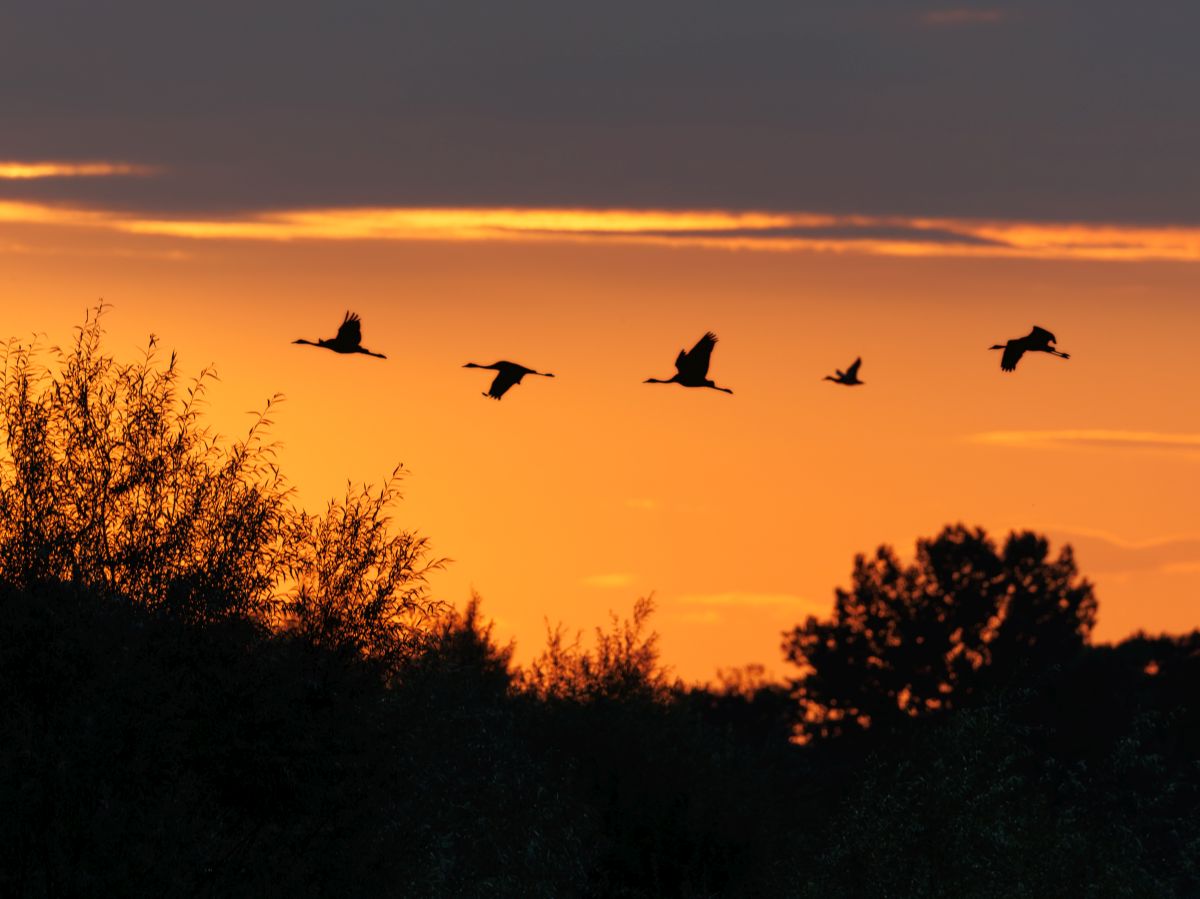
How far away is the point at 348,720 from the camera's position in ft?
155

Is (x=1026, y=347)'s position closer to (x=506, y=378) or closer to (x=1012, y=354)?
(x=1012, y=354)

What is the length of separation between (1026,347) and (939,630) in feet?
284

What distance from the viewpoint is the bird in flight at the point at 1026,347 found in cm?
4294

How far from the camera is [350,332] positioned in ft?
140

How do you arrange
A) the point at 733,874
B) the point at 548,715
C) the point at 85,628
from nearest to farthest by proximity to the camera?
the point at 85,628
the point at 733,874
the point at 548,715

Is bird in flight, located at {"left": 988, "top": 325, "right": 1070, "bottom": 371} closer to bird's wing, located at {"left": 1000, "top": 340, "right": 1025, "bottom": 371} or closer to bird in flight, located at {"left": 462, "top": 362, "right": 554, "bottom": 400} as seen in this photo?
bird's wing, located at {"left": 1000, "top": 340, "right": 1025, "bottom": 371}

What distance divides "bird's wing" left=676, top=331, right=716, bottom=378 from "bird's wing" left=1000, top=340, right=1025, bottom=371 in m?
6.06

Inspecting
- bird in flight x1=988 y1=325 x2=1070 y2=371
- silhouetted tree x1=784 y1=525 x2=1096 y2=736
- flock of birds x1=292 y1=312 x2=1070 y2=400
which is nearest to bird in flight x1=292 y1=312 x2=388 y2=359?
flock of birds x1=292 y1=312 x2=1070 y2=400

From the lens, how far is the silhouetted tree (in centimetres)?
12662

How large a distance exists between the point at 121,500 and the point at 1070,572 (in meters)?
89.8

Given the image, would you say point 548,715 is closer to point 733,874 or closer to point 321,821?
point 733,874

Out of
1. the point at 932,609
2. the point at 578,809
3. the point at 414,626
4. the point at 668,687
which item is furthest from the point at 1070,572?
the point at 414,626

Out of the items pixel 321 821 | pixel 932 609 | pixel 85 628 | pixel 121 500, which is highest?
pixel 932 609

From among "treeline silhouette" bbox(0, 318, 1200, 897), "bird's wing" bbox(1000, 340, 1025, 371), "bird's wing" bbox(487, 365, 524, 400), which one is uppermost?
"bird's wing" bbox(1000, 340, 1025, 371)
